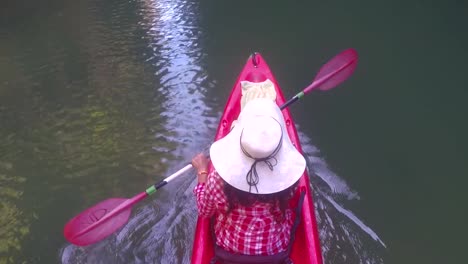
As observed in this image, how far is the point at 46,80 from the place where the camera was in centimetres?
559

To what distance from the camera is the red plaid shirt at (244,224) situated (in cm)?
183

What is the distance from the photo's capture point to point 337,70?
12.3 ft

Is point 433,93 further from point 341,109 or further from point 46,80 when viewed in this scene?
point 46,80

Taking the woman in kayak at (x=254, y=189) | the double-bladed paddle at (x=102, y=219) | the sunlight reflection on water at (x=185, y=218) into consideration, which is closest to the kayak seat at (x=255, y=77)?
the sunlight reflection on water at (x=185, y=218)

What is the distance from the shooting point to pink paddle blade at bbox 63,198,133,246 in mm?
2507

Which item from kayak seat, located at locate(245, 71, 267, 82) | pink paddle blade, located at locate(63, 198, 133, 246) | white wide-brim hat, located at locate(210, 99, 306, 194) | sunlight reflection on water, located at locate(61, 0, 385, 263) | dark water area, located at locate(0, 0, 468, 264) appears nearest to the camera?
white wide-brim hat, located at locate(210, 99, 306, 194)

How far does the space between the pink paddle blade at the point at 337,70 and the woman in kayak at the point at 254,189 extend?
185cm

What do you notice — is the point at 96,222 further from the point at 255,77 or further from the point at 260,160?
the point at 255,77

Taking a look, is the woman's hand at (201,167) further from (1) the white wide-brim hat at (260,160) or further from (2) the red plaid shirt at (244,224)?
(1) the white wide-brim hat at (260,160)

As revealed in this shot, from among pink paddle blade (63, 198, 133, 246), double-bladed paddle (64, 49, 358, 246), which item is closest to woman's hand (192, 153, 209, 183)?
double-bladed paddle (64, 49, 358, 246)

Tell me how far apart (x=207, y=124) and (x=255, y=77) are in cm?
77

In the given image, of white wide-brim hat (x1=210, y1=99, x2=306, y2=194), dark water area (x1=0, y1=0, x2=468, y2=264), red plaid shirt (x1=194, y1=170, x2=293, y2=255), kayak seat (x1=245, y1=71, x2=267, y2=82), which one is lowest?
dark water area (x1=0, y1=0, x2=468, y2=264)

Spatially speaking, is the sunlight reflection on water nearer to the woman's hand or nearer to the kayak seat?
the kayak seat

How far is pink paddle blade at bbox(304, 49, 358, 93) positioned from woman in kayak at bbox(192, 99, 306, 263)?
1846 mm
